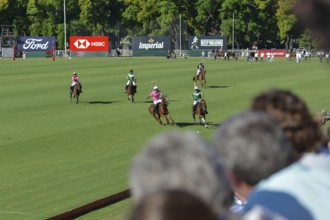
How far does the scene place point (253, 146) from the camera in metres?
3.30

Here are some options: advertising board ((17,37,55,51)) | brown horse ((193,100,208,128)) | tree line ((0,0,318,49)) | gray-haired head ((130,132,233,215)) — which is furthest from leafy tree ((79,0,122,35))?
gray-haired head ((130,132,233,215))

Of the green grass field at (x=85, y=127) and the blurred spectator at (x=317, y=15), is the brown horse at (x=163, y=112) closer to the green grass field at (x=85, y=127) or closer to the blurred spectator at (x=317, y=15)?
the green grass field at (x=85, y=127)

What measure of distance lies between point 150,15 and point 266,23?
19004 mm

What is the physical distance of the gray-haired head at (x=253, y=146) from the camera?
3.31 metres

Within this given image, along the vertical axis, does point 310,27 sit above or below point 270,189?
above

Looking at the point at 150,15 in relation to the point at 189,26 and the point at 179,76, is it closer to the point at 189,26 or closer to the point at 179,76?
the point at 189,26

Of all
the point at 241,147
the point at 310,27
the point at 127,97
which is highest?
the point at 310,27

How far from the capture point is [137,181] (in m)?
2.82

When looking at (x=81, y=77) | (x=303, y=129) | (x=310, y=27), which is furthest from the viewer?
(x=81, y=77)

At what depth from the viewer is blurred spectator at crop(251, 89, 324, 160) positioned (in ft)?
12.6

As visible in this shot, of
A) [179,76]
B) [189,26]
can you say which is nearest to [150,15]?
[189,26]

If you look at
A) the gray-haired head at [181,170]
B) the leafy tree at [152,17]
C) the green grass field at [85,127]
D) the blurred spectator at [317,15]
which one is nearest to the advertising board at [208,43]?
the leafy tree at [152,17]

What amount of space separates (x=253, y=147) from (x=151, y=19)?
116145 millimetres

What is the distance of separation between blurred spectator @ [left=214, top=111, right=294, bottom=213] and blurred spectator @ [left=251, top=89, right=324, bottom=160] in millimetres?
411
